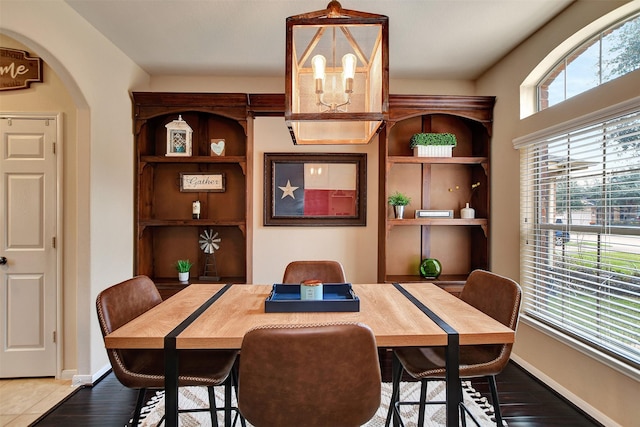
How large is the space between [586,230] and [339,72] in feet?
6.34

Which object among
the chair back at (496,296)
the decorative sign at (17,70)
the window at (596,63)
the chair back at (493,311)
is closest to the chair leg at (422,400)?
the chair back at (493,311)

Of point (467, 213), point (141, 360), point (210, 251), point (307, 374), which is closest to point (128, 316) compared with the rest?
point (141, 360)

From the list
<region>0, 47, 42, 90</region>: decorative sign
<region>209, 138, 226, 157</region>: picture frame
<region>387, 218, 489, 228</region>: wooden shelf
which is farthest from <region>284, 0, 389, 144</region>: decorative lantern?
<region>0, 47, 42, 90</region>: decorative sign

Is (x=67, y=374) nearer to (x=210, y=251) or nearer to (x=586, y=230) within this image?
(x=210, y=251)

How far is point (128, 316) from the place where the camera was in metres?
1.65

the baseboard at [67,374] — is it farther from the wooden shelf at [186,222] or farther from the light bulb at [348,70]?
the light bulb at [348,70]

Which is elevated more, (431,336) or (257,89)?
(257,89)

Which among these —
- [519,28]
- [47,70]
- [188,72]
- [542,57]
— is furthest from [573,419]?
[47,70]

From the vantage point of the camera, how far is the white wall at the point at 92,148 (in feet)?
7.20

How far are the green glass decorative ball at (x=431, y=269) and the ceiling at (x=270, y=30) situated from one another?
1916 mm

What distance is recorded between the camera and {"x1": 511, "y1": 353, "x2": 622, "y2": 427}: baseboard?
6.45 ft

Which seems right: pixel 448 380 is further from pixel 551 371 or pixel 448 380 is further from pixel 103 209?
pixel 103 209

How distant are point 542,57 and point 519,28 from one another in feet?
0.92

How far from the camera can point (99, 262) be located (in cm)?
262
